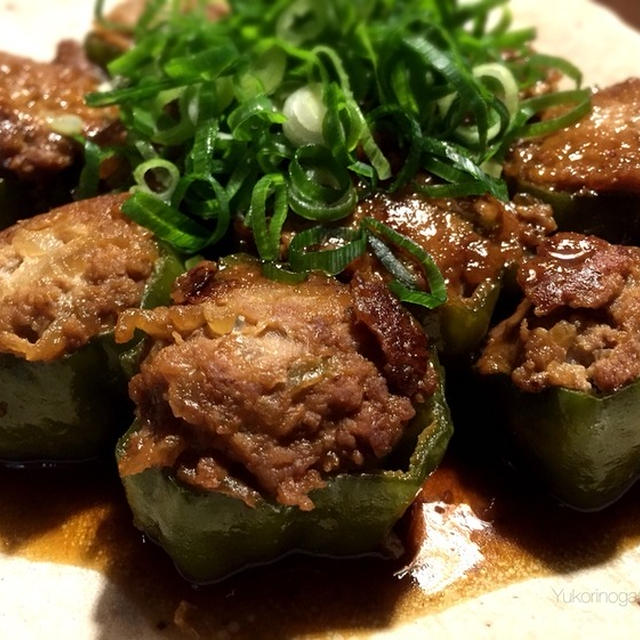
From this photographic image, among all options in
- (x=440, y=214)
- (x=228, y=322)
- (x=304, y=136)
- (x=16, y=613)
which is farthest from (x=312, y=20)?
(x=16, y=613)

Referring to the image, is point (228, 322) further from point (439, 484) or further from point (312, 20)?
point (312, 20)

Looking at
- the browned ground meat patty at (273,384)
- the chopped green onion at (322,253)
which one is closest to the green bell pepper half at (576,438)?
the browned ground meat patty at (273,384)

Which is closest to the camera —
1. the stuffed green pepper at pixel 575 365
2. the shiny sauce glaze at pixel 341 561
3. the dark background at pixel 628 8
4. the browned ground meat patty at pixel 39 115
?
the stuffed green pepper at pixel 575 365

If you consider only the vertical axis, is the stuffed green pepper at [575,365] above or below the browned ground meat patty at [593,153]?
below

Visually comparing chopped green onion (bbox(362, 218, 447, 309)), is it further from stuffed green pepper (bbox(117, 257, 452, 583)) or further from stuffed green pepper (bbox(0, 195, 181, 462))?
stuffed green pepper (bbox(0, 195, 181, 462))

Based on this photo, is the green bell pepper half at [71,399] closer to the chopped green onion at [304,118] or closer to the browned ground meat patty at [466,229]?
the chopped green onion at [304,118]

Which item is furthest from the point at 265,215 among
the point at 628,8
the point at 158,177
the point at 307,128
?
the point at 628,8
